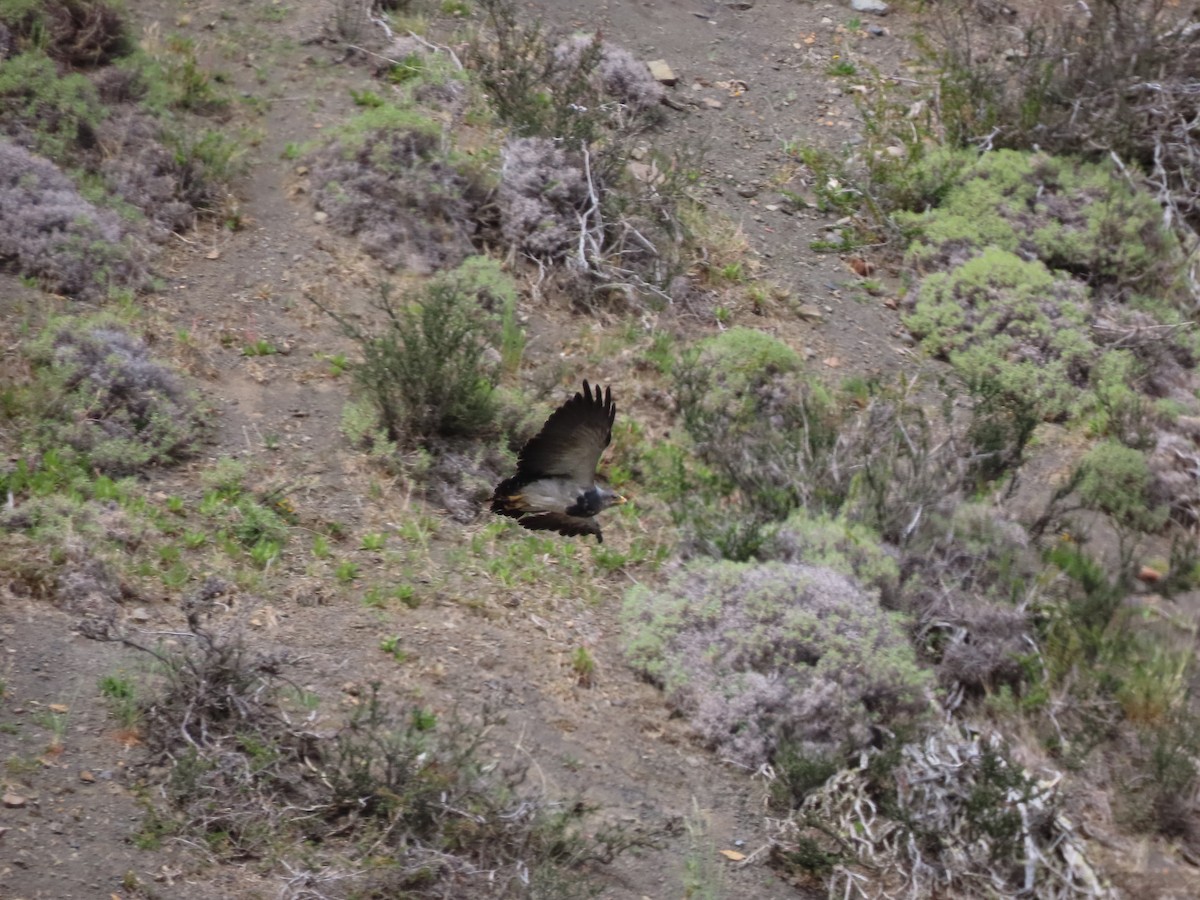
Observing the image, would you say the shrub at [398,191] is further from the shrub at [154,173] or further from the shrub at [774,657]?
the shrub at [774,657]

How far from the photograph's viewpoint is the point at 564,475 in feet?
18.9

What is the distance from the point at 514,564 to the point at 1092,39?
5.90m

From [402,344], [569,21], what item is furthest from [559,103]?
[402,344]

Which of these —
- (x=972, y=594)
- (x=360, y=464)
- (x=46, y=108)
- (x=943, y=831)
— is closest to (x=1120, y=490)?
(x=972, y=594)

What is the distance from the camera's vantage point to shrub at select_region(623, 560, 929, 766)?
5.68 m

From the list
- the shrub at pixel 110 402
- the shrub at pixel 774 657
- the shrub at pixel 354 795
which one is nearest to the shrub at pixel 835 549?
the shrub at pixel 774 657

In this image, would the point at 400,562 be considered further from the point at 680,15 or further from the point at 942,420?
the point at 680,15

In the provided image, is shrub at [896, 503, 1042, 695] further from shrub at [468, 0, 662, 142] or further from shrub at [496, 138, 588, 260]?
shrub at [468, 0, 662, 142]

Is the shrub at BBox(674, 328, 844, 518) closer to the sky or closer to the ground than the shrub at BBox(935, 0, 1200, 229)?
closer to the ground

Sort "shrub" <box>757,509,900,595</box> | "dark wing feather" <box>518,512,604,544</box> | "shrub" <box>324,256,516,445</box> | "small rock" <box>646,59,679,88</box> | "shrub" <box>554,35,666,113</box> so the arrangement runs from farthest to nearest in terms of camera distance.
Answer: "small rock" <box>646,59,679,88</box>, "shrub" <box>554,35,666,113</box>, "shrub" <box>324,256,516,445</box>, "shrub" <box>757,509,900,595</box>, "dark wing feather" <box>518,512,604,544</box>

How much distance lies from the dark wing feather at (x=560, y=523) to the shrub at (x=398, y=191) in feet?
7.80

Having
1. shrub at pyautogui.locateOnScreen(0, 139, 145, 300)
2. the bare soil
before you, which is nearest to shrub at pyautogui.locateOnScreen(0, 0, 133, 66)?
the bare soil

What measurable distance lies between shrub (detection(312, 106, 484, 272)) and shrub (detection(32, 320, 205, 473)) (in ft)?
5.67

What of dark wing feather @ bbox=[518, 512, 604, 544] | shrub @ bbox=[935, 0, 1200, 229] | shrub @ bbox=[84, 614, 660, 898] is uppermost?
shrub @ bbox=[935, 0, 1200, 229]
